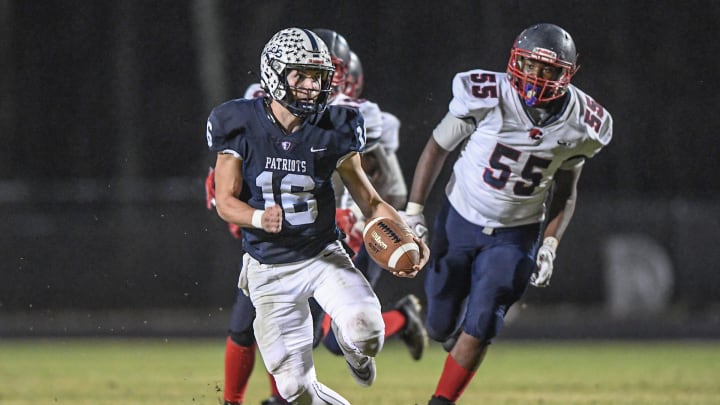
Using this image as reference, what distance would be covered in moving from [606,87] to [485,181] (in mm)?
7298

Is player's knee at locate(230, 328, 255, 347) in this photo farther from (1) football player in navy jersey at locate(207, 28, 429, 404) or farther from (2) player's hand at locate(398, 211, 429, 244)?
(2) player's hand at locate(398, 211, 429, 244)

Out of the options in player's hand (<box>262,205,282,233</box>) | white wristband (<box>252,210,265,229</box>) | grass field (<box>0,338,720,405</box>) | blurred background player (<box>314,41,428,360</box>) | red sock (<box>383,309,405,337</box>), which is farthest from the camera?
red sock (<box>383,309,405,337</box>)

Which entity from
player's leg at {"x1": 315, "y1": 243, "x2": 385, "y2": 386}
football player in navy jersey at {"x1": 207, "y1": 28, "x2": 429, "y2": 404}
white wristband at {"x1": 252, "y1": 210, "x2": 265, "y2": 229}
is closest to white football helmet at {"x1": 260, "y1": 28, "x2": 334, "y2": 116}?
football player in navy jersey at {"x1": 207, "y1": 28, "x2": 429, "y2": 404}

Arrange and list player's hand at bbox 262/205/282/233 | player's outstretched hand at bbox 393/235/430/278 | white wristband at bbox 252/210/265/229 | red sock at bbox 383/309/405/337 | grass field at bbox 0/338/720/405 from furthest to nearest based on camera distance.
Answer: red sock at bbox 383/309/405/337 < grass field at bbox 0/338/720/405 < player's outstretched hand at bbox 393/235/430/278 < white wristband at bbox 252/210/265/229 < player's hand at bbox 262/205/282/233

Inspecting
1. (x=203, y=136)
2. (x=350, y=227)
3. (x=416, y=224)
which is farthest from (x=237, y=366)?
(x=203, y=136)

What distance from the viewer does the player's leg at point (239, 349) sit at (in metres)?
5.12

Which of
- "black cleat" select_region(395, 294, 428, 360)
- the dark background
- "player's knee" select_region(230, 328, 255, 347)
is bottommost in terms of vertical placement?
the dark background

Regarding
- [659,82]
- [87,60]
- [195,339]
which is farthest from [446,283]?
[87,60]

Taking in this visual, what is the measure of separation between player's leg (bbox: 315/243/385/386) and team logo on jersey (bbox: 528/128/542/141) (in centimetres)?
111

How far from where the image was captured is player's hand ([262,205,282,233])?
3986 mm

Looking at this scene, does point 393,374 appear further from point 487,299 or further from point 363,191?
point 363,191

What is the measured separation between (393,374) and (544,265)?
2899mm

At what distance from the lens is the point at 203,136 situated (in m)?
13.2

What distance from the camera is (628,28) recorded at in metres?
12.3
